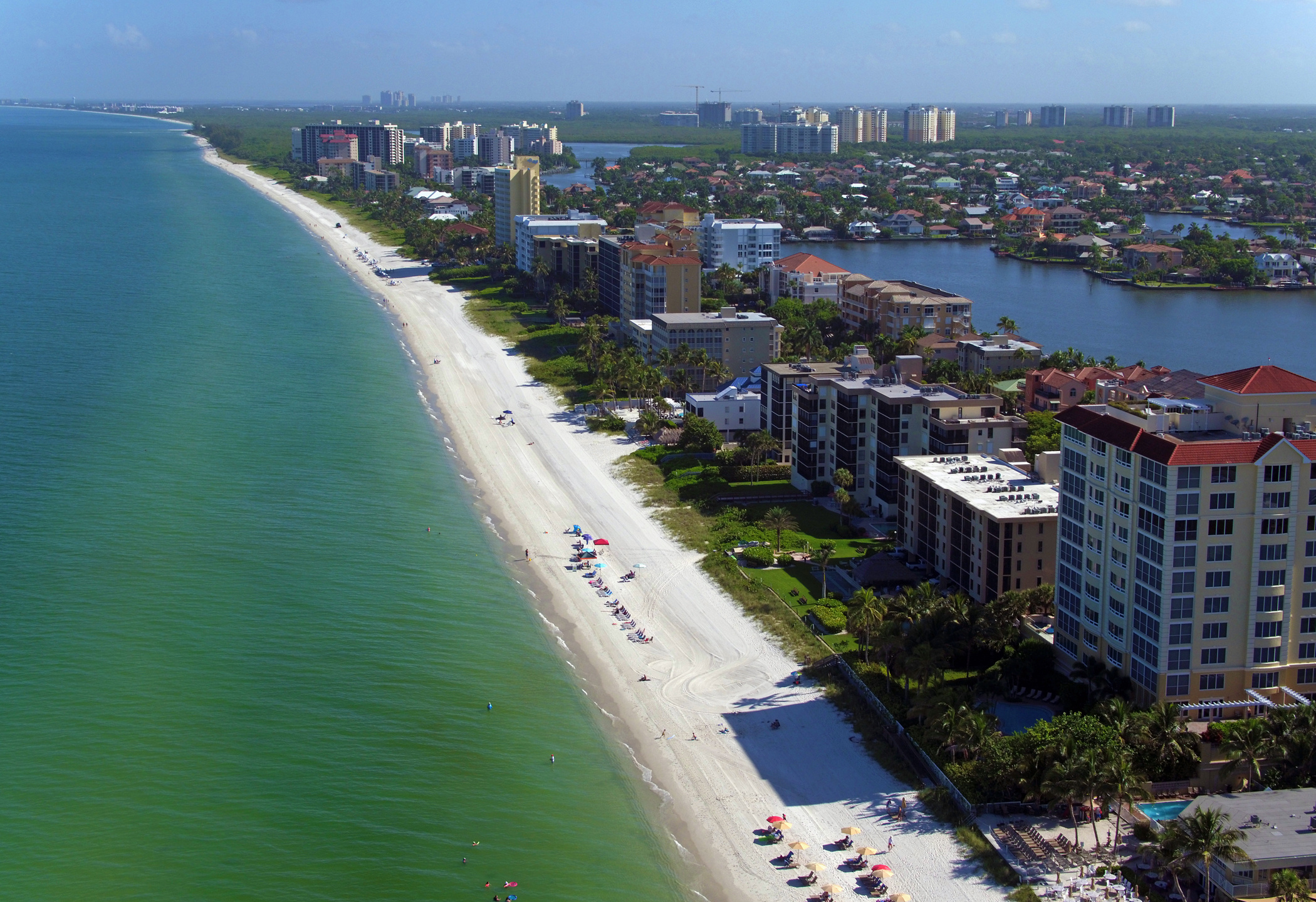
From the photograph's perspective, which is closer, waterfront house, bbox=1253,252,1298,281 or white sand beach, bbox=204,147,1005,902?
white sand beach, bbox=204,147,1005,902

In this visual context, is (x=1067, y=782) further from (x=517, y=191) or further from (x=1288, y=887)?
(x=517, y=191)

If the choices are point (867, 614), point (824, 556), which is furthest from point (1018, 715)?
point (824, 556)

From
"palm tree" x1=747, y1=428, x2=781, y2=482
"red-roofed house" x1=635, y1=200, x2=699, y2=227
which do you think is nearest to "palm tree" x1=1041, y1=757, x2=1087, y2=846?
"palm tree" x1=747, y1=428, x2=781, y2=482

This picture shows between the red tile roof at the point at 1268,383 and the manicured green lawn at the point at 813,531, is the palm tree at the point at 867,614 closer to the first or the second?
the manicured green lawn at the point at 813,531

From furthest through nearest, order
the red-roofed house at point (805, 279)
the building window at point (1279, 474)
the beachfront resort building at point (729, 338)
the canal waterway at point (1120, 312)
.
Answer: the red-roofed house at point (805, 279), the canal waterway at point (1120, 312), the beachfront resort building at point (729, 338), the building window at point (1279, 474)

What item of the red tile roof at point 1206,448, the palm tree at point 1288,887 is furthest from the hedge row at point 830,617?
the palm tree at point 1288,887

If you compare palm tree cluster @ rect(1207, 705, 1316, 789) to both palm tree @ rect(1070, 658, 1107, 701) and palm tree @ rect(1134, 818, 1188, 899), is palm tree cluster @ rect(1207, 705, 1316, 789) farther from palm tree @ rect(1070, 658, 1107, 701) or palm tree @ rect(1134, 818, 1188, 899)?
palm tree @ rect(1070, 658, 1107, 701)

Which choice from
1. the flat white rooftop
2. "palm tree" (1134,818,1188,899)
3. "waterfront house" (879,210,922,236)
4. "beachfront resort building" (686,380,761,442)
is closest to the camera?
"palm tree" (1134,818,1188,899)
